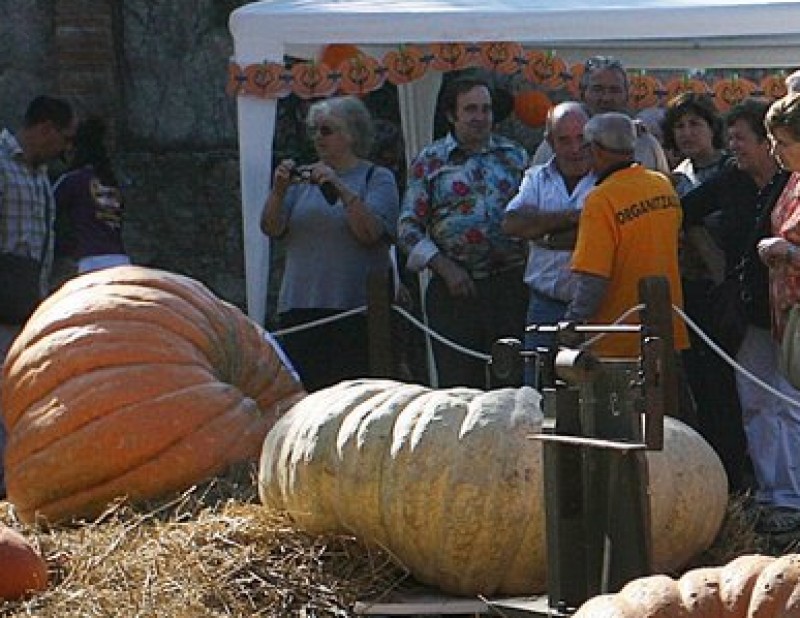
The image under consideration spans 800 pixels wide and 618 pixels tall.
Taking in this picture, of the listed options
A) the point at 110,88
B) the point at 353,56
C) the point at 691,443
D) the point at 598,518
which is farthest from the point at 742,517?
the point at 110,88

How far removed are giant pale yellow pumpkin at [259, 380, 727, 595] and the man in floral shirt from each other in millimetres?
2690

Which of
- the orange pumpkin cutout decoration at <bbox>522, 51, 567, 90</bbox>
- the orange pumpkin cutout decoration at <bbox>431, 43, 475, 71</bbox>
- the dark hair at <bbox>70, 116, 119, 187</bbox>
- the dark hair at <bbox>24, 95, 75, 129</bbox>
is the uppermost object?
the orange pumpkin cutout decoration at <bbox>431, 43, 475, 71</bbox>

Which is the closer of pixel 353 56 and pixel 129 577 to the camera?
pixel 129 577

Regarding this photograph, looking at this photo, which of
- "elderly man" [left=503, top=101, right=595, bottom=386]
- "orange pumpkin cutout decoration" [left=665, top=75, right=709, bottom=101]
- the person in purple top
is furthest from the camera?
"orange pumpkin cutout decoration" [left=665, top=75, right=709, bottom=101]

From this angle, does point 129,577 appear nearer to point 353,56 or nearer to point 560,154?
point 560,154

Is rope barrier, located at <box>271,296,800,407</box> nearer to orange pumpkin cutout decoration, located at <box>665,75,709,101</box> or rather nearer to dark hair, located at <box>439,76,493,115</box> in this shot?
dark hair, located at <box>439,76,493,115</box>

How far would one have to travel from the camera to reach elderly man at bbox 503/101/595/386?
787cm

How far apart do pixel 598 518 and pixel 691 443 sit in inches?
37.1

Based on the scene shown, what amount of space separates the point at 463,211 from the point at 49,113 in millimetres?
2470

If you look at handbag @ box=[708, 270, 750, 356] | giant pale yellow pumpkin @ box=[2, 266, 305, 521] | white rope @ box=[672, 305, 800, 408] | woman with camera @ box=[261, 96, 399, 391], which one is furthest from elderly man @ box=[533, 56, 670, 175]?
giant pale yellow pumpkin @ box=[2, 266, 305, 521]

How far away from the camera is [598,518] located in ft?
16.3

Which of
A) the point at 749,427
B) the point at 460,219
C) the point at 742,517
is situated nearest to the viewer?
the point at 742,517

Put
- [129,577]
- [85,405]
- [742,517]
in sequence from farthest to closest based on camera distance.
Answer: [85,405]
[742,517]
[129,577]

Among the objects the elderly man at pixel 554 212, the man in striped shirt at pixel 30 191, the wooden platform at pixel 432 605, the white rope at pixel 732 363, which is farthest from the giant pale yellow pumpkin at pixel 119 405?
the man in striped shirt at pixel 30 191
